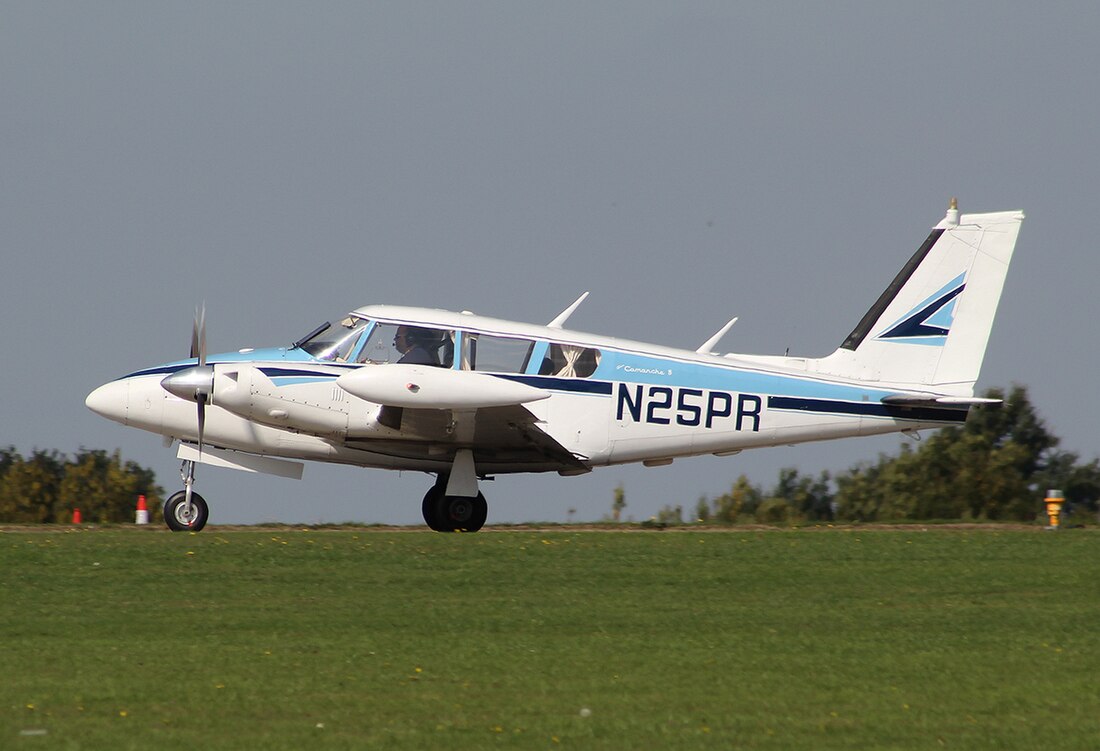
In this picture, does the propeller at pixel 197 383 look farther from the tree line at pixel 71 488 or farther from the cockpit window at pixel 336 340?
the tree line at pixel 71 488

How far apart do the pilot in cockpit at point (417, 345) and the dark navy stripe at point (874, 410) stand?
13.6 feet

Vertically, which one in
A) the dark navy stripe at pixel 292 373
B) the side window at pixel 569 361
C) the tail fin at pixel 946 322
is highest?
the tail fin at pixel 946 322

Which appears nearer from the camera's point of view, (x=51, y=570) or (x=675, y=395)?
(x=51, y=570)

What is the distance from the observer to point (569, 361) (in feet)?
55.6

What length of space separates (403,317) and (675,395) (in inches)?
133

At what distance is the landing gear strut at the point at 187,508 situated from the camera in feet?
54.3

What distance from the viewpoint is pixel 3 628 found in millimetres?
10305

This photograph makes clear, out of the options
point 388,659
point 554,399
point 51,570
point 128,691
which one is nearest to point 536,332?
point 554,399

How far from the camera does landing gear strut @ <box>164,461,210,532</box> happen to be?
16.5 m

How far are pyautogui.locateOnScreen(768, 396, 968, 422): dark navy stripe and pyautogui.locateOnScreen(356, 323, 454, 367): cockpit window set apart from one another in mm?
4050

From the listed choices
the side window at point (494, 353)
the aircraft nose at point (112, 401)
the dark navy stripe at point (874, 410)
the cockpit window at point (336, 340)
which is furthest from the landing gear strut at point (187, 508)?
the dark navy stripe at point (874, 410)

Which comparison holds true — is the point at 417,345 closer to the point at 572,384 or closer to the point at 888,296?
the point at 572,384

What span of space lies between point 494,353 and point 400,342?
1084 mm

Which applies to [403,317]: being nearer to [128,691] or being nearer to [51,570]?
[51,570]
